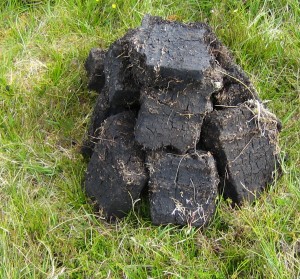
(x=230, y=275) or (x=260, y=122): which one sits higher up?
(x=260, y=122)

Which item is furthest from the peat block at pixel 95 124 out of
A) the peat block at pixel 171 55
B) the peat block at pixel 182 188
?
the peat block at pixel 182 188

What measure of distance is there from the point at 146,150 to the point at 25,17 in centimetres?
206

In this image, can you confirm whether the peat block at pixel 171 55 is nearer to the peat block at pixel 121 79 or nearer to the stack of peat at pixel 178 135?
the stack of peat at pixel 178 135

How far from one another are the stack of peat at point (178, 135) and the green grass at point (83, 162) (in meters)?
0.13

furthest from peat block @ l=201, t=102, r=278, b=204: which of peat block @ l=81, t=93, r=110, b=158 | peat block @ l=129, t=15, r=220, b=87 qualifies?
peat block @ l=81, t=93, r=110, b=158

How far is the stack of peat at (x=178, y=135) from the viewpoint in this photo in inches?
117

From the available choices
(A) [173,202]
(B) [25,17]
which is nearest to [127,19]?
(B) [25,17]

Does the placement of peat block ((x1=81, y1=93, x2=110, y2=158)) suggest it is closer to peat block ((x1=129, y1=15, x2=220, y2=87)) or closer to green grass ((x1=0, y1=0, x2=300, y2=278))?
green grass ((x1=0, y1=0, x2=300, y2=278))

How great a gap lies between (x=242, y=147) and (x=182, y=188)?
1.52 feet

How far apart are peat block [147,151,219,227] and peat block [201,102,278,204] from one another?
119 millimetres

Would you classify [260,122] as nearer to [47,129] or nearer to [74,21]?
[47,129]

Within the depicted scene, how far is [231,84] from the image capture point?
3.34 metres

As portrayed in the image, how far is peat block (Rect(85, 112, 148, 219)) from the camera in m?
3.04

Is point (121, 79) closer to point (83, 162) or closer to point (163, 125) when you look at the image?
point (163, 125)
